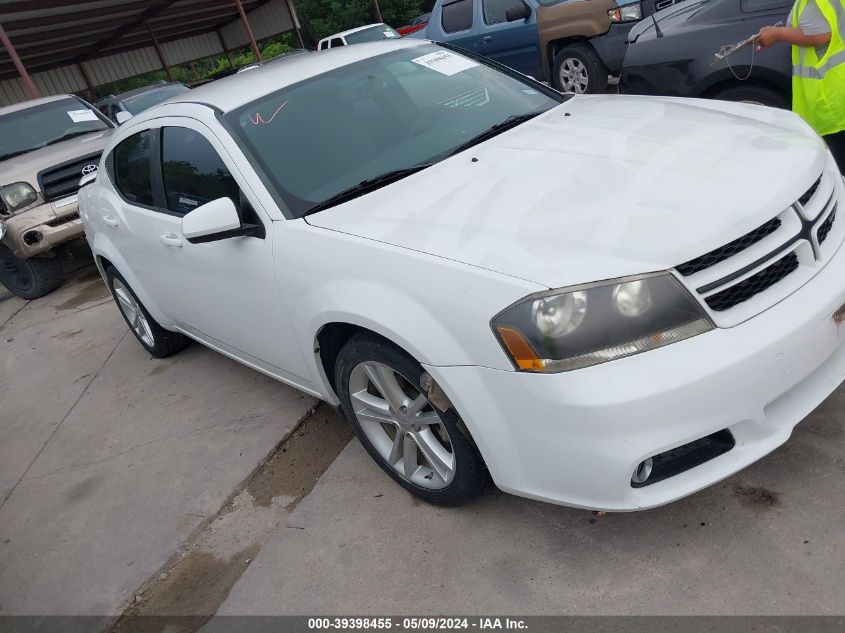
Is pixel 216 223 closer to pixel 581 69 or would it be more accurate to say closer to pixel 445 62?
pixel 445 62

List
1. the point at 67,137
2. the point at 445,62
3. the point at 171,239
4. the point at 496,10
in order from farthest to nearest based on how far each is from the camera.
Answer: the point at 496,10 → the point at 67,137 → the point at 445,62 → the point at 171,239

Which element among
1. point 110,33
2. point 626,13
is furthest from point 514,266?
point 110,33


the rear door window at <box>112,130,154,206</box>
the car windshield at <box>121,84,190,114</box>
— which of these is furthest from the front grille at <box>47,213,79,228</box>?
the car windshield at <box>121,84,190,114</box>

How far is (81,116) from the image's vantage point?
322 inches

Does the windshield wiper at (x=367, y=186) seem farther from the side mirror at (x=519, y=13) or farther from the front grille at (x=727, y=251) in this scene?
the side mirror at (x=519, y=13)

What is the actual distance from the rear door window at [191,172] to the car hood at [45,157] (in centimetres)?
440

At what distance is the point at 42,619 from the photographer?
107 inches

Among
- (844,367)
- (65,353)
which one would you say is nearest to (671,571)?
(844,367)

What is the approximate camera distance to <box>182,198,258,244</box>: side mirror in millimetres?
2680

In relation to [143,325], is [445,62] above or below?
above

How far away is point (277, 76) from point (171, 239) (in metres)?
0.95

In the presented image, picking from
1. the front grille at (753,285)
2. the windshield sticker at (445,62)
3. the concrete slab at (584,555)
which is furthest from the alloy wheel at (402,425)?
the windshield sticker at (445,62)

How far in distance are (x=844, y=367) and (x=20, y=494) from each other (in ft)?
12.6

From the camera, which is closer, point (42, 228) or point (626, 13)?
point (42, 228)
